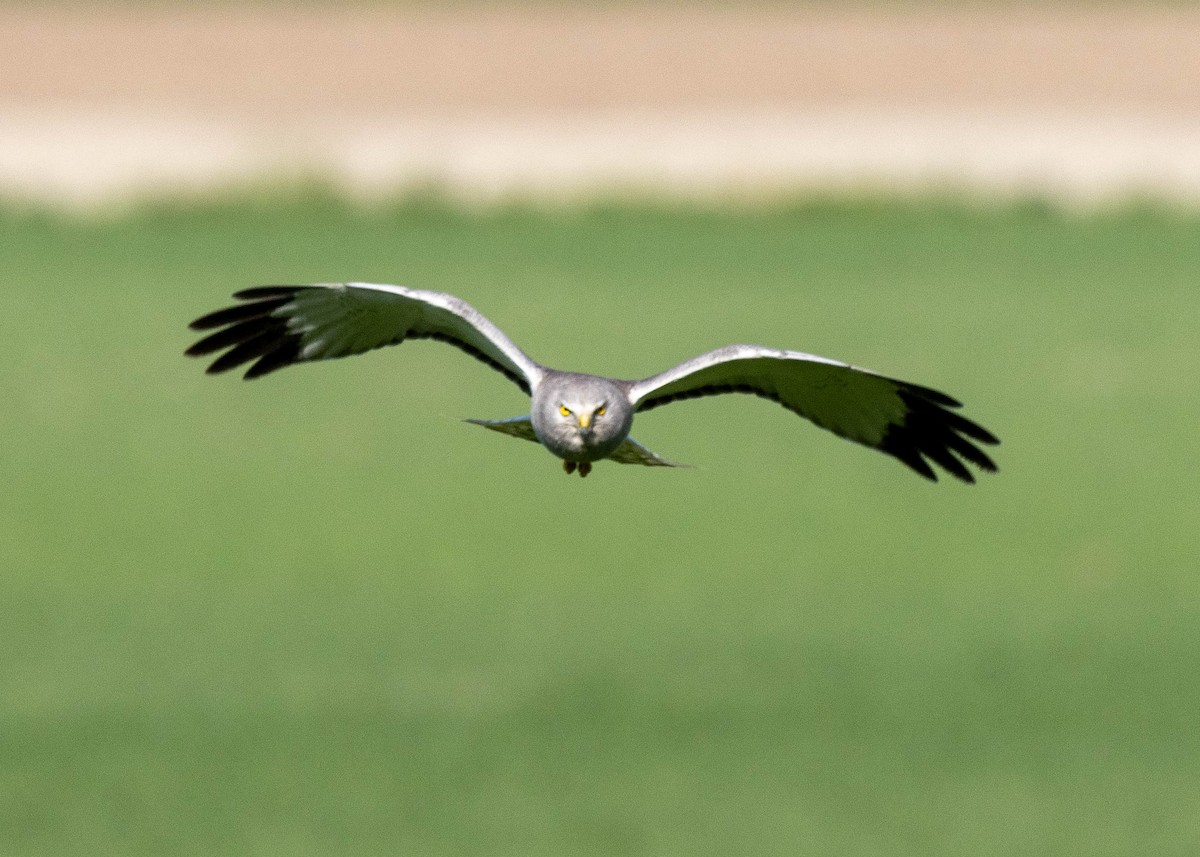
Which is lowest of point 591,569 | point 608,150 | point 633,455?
point 633,455

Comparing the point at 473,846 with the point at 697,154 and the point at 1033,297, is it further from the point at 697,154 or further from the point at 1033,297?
the point at 1033,297

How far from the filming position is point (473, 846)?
42875 millimetres

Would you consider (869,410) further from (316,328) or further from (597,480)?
(597,480)

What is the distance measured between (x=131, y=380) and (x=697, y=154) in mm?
19370

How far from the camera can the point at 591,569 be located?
55250 mm

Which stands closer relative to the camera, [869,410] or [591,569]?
[869,410]

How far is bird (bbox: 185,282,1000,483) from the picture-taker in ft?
17.9

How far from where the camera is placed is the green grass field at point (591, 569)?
44.1m

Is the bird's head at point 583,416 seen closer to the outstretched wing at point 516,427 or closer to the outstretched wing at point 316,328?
the outstretched wing at point 516,427

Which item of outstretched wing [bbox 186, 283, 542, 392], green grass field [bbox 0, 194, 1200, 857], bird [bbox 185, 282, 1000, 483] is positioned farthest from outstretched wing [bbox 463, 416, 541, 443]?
green grass field [bbox 0, 194, 1200, 857]

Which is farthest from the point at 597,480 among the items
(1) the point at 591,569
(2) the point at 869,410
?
(2) the point at 869,410

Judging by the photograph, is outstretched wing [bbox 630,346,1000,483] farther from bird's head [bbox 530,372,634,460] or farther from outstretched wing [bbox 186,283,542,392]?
bird's head [bbox 530,372,634,460]

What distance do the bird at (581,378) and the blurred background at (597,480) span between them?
33414mm

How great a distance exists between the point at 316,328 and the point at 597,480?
183 ft
